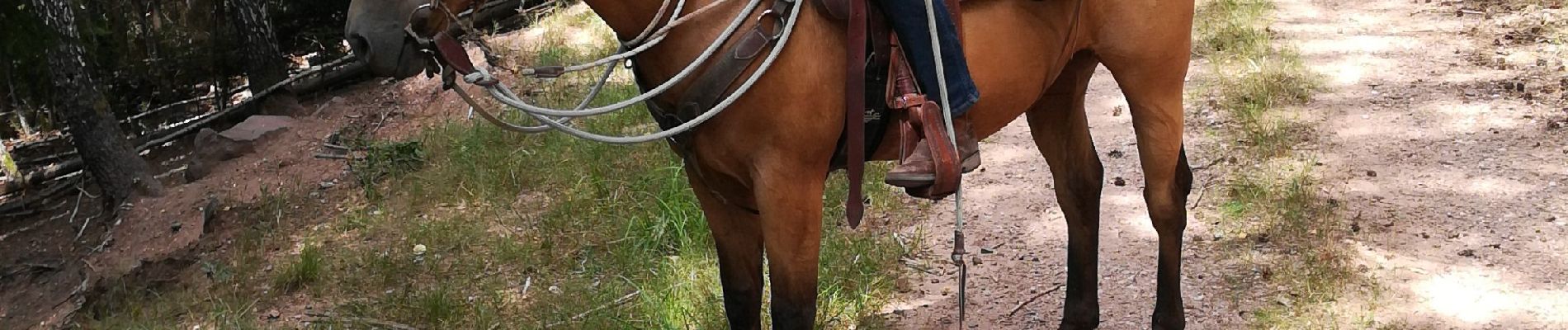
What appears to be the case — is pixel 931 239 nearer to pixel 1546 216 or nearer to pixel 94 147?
pixel 1546 216

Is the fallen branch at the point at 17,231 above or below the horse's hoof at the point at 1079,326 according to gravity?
below

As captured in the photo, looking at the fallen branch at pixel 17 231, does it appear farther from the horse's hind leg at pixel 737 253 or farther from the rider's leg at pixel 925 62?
the rider's leg at pixel 925 62

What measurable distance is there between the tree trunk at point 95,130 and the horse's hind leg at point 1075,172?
647 cm

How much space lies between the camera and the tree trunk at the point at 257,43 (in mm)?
10281

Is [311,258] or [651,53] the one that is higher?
[651,53]

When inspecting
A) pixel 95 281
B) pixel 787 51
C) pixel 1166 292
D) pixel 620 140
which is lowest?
pixel 95 281

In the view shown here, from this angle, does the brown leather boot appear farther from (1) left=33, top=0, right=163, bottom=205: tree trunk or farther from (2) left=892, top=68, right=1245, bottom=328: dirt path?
(1) left=33, top=0, right=163, bottom=205: tree trunk

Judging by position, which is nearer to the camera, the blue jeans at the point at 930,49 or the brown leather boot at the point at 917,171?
the blue jeans at the point at 930,49

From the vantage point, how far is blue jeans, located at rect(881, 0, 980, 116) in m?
3.11

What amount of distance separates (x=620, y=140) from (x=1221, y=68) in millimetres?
6088

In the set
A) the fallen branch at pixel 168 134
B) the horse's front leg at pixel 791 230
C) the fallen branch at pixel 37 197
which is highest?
the horse's front leg at pixel 791 230

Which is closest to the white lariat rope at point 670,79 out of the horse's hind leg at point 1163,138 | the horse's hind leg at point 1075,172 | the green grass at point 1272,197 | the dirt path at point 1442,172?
the horse's hind leg at point 1163,138

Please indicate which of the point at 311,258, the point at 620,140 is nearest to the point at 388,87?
the point at 311,258

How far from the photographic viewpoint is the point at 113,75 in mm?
10594
